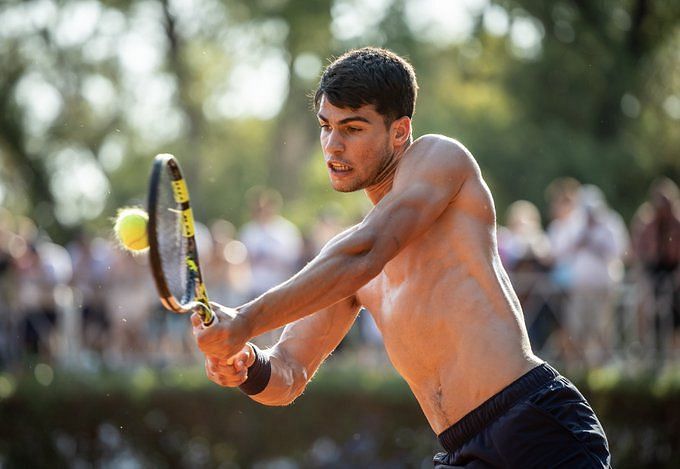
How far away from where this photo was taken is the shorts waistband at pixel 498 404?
4.52 meters

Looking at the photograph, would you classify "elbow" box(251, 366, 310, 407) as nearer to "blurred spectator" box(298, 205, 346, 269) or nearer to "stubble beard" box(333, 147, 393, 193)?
"stubble beard" box(333, 147, 393, 193)

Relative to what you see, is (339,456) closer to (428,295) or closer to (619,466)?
(619,466)

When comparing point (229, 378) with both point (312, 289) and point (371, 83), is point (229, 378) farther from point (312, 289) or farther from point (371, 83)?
point (371, 83)

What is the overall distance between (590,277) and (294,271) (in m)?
3.08

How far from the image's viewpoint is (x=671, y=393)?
39.6ft

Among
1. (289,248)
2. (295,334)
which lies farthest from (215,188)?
(295,334)

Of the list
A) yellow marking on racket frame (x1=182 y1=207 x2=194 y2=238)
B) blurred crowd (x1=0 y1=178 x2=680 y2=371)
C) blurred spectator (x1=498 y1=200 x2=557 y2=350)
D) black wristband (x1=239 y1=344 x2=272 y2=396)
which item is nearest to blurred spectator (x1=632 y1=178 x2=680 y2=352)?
blurred crowd (x1=0 y1=178 x2=680 y2=371)

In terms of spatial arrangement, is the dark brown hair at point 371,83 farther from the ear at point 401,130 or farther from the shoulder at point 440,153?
the shoulder at point 440,153

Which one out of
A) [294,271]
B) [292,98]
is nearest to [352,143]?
[294,271]

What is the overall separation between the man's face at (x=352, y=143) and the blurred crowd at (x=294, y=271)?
22.7 ft

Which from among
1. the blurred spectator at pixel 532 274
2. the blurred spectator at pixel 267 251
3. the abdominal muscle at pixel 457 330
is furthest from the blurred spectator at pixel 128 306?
the abdominal muscle at pixel 457 330

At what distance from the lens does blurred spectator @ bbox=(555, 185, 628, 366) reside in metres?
11.3

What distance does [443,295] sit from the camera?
15.1ft

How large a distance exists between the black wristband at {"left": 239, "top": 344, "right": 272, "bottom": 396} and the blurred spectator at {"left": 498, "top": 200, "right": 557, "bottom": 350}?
7103 mm
